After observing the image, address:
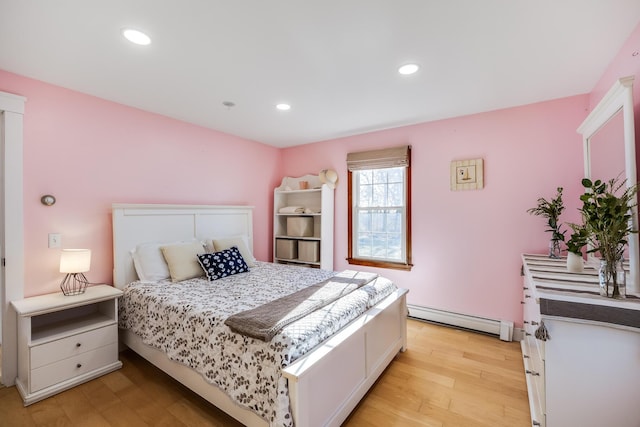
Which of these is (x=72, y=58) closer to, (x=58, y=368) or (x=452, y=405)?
(x=58, y=368)

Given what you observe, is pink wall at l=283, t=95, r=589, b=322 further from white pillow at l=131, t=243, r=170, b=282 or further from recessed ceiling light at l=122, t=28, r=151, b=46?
recessed ceiling light at l=122, t=28, r=151, b=46

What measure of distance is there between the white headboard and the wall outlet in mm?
377

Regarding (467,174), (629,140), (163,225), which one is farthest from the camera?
(467,174)

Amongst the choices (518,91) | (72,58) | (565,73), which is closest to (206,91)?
(72,58)

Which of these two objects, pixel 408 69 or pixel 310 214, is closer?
pixel 408 69

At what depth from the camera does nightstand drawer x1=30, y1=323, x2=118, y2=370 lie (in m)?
1.99

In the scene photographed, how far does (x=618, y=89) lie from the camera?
1529 millimetres

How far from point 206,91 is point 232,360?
7.19 ft

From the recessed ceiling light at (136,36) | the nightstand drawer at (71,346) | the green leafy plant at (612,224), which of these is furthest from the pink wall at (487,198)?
the nightstand drawer at (71,346)

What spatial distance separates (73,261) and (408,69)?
9.89ft

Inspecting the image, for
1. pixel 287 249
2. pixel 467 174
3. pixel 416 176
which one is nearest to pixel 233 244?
pixel 287 249

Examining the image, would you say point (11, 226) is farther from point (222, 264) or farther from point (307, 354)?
point (307, 354)

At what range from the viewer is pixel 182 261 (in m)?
2.75

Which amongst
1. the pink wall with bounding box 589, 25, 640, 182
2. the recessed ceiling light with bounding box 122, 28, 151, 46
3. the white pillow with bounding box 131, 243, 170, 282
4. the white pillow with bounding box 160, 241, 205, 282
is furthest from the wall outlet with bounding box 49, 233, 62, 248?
the pink wall with bounding box 589, 25, 640, 182
